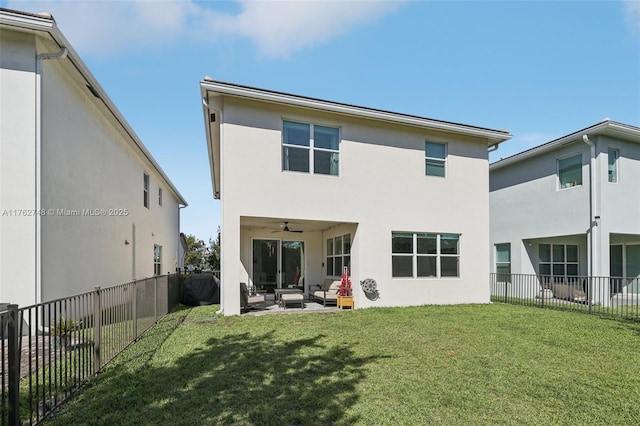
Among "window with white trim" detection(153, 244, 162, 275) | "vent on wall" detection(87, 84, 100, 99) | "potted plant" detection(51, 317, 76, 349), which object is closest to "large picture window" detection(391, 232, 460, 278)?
"potted plant" detection(51, 317, 76, 349)

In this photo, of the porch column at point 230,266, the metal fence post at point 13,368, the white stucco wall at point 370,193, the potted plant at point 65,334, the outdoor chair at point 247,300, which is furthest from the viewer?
the outdoor chair at point 247,300

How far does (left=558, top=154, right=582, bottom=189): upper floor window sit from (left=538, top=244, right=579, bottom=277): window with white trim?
10.5 feet

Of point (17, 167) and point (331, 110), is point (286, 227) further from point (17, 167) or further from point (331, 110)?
point (17, 167)

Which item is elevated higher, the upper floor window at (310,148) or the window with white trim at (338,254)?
the upper floor window at (310,148)

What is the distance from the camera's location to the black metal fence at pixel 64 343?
3.17m

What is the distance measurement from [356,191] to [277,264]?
4967mm

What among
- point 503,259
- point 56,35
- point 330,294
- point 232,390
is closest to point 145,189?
point 56,35

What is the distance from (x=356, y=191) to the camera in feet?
37.4

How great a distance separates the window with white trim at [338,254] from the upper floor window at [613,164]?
1083 centimetres

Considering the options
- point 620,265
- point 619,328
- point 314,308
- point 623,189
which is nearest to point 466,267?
point 619,328

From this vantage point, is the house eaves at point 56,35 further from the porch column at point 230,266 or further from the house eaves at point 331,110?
the porch column at point 230,266

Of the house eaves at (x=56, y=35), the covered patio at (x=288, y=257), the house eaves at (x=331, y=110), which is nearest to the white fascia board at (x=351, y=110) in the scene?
the house eaves at (x=331, y=110)

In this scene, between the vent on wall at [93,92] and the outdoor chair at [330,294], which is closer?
the vent on wall at [93,92]

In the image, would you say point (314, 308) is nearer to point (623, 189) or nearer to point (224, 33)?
point (224, 33)
